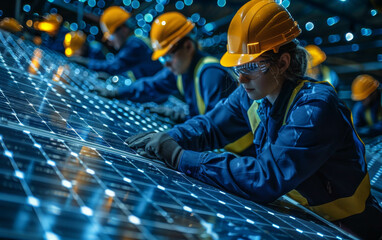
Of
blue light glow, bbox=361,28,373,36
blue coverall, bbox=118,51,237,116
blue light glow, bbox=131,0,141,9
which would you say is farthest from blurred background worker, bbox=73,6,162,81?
blue light glow, bbox=131,0,141,9

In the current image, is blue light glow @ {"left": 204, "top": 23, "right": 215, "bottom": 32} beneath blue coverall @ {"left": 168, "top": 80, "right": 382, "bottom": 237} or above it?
above

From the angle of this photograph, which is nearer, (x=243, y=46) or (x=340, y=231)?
(x=340, y=231)

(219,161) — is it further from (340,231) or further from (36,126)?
(36,126)

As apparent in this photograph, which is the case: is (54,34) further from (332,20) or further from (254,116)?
(254,116)

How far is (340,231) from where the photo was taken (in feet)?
7.43

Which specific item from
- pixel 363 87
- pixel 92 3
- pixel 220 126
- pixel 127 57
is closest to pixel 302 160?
pixel 220 126

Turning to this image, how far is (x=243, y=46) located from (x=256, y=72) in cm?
21

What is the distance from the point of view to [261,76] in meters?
2.53

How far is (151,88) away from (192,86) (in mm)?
1132

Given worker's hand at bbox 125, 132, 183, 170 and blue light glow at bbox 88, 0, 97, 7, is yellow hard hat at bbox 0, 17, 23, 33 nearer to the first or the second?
blue light glow at bbox 88, 0, 97, 7

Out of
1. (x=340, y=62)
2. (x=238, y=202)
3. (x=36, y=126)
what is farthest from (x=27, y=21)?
(x=340, y=62)

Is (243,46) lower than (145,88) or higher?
higher

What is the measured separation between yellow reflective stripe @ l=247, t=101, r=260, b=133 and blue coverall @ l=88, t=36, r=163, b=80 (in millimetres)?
5105

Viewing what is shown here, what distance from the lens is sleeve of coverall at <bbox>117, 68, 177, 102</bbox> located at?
221 inches
